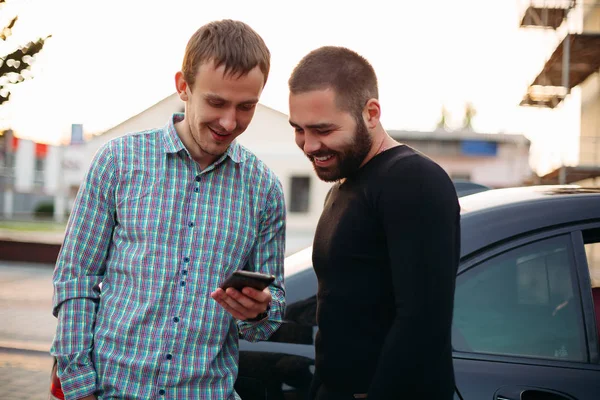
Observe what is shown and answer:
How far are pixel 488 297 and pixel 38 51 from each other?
7.09 meters

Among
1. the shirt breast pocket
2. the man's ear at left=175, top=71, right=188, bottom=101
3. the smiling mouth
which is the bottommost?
the shirt breast pocket

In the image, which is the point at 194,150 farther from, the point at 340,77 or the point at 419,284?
the point at 419,284

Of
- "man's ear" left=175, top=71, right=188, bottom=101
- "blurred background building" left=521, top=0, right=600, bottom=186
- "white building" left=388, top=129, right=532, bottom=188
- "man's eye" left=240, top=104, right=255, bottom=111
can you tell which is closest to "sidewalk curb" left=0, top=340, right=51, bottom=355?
"man's ear" left=175, top=71, right=188, bottom=101

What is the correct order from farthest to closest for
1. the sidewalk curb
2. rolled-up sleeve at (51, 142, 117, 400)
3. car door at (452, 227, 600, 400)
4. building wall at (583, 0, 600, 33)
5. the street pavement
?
building wall at (583, 0, 600, 33), the sidewalk curb, the street pavement, car door at (452, 227, 600, 400), rolled-up sleeve at (51, 142, 117, 400)

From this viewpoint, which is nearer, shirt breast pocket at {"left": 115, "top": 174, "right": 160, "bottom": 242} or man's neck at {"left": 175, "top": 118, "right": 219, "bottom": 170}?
shirt breast pocket at {"left": 115, "top": 174, "right": 160, "bottom": 242}

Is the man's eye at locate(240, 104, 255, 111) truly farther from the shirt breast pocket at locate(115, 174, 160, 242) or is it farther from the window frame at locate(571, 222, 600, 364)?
the window frame at locate(571, 222, 600, 364)

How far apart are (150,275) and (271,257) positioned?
0.36m

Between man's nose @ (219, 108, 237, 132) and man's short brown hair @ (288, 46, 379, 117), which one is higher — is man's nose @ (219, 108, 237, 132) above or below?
below

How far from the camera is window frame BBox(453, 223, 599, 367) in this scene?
210cm

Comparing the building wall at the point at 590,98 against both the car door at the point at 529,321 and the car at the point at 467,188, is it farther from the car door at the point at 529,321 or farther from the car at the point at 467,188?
the car door at the point at 529,321

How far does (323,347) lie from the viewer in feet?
5.90

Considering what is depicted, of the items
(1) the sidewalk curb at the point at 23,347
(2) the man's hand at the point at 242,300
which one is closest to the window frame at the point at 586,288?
(2) the man's hand at the point at 242,300

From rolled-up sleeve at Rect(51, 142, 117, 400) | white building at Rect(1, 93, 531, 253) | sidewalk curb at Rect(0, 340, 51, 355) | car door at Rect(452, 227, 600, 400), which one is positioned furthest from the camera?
white building at Rect(1, 93, 531, 253)

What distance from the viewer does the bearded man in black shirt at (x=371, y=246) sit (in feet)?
5.25
